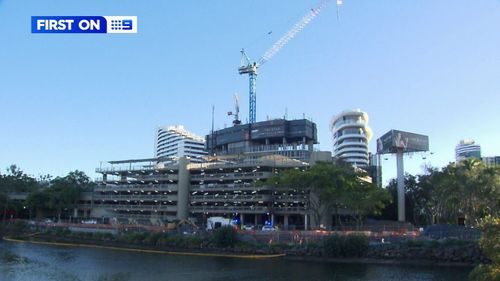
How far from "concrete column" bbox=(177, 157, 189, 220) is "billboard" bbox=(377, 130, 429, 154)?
5541 centimetres

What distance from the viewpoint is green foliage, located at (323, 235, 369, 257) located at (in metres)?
74.9

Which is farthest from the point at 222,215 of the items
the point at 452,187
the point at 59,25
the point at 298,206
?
the point at 59,25

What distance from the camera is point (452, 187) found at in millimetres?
91125

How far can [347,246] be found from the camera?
7525cm

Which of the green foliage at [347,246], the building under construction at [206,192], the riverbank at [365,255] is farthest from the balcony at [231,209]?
the green foliage at [347,246]

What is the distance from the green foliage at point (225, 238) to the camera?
85.7 metres

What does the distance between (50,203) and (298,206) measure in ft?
238

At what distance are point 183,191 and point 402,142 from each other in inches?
2425

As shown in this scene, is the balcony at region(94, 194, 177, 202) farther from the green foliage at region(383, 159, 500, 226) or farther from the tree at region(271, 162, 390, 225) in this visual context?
the green foliage at region(383, 159, 500, 226)

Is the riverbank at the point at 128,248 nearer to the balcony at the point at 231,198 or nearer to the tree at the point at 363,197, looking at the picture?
the tree at the point at 363,197

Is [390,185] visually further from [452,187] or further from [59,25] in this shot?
[59,25]

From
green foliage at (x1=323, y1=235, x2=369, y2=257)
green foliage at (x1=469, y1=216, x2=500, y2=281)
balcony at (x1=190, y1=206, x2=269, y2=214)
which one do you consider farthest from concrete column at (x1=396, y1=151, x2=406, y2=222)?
green foliage at (x1=469, y1=216, x2=500, y2=281)

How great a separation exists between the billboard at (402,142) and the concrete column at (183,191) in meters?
55.4

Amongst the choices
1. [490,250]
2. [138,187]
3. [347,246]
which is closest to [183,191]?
[138,187]
